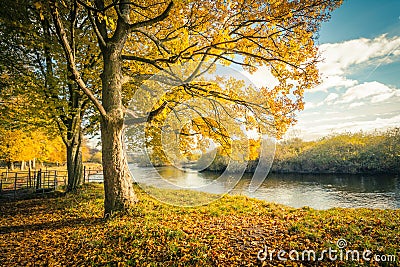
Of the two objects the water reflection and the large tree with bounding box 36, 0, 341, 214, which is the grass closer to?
the large tree with bounding box 36, 0, 341, 214

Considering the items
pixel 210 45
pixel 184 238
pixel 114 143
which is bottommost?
pixel 184 238

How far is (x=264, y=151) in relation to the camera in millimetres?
9320

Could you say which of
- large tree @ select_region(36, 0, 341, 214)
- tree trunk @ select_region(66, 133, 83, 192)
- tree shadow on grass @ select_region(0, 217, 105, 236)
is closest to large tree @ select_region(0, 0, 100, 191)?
tree trunk @ select_region(66, 133, 83, 192)

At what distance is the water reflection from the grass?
7.07 metres

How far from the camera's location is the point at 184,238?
4.84m

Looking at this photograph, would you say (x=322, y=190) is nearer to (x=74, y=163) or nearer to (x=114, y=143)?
(x=74, y=163)

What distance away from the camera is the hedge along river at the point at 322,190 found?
16.7 metres

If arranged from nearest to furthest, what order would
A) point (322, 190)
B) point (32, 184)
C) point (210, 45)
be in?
point (210, 45) < point (32, 184) < point (322, 190)

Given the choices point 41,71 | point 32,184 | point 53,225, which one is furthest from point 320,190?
point 32,184

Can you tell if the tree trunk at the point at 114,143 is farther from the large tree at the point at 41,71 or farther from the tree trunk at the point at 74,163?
the tree trunk at the point at 74,163

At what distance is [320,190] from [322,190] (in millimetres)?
189

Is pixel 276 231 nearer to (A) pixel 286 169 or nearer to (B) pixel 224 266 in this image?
(B) pixel 224 266

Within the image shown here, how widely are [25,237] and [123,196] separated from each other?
2.93m

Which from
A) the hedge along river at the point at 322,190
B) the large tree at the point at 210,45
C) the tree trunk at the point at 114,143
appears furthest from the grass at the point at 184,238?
the hedge along river at the point at 322,190
